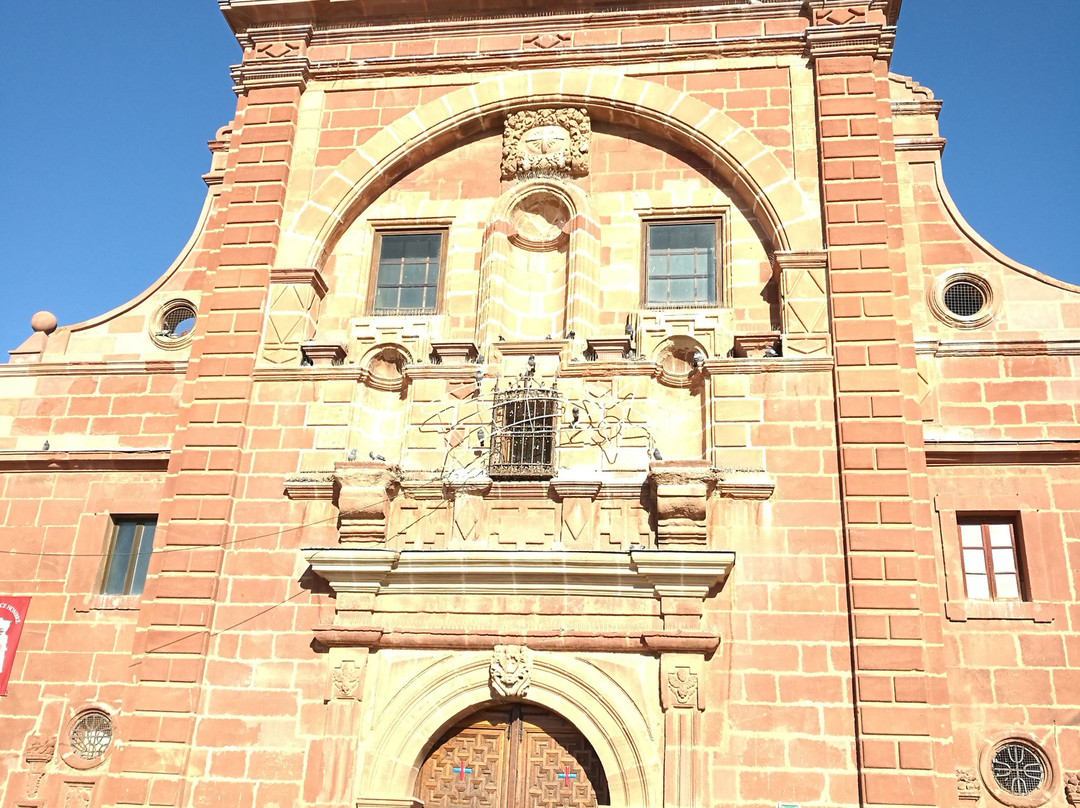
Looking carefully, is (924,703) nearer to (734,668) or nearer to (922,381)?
(734,668)

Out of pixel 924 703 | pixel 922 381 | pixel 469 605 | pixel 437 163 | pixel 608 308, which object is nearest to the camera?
pixel 924 703

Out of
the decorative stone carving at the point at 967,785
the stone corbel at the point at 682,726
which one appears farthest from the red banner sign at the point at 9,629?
the decorative stone carving at the point at 967,785

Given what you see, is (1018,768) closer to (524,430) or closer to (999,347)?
(999,347)

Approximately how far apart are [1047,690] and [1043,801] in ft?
2.95

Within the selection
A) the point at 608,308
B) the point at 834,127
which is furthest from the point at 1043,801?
the point at 834,127

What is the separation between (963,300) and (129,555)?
8817 mm

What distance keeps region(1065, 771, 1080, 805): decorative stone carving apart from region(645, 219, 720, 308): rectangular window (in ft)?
17.3

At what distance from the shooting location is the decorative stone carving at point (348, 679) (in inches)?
386

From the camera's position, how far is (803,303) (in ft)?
35.5

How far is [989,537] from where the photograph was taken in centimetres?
1021

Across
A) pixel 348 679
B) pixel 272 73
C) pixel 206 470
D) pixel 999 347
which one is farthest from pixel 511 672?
pixel 272 73

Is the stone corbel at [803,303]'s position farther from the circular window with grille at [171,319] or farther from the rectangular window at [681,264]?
the circular window with grille at [171,319]

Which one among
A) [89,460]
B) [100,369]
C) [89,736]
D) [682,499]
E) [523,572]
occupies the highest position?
[100,369]

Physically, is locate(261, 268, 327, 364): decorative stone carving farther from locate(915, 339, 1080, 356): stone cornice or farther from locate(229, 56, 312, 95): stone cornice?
locate(915, 339, 1080, 356): stone cornice
